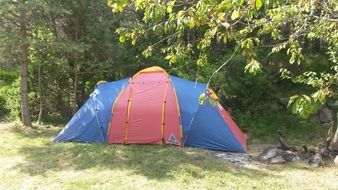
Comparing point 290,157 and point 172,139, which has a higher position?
point 172,139

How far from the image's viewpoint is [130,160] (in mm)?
7664

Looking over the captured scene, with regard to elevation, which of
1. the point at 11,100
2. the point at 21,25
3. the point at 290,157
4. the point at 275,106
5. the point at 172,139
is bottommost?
the point at 290,157

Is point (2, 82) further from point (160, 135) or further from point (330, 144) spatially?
point (330, 144)

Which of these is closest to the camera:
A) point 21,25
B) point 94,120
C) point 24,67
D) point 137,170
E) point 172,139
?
point 137,170

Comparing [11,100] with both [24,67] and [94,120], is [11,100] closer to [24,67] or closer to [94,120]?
[24,67]

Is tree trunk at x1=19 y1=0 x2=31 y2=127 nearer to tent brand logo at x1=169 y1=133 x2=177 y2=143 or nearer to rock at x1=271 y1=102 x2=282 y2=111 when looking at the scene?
tent brand logo at x1=169 y1=133 x2=177 y2=143

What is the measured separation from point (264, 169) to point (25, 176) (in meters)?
3.79

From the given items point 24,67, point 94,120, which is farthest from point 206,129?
point 24,67

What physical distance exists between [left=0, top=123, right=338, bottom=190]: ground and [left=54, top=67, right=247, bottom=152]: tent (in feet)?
1.10

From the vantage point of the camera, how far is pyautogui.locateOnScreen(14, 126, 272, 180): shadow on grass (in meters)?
7.05

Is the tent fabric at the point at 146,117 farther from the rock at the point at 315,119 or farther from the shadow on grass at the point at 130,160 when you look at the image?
the rock at the point at 315,119

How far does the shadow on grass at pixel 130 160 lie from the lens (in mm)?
7051

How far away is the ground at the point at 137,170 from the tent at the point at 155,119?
336 mm

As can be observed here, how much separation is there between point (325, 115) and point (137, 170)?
18.3 feet
